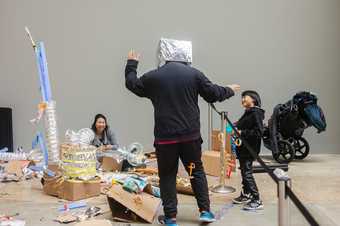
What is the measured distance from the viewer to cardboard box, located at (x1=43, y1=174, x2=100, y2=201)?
4090 millimetres

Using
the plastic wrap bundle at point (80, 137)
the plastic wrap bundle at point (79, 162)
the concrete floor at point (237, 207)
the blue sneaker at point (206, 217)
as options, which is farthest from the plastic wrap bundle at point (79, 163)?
the blue sneaker at point (206, 217)

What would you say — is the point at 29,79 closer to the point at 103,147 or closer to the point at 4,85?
the point at 4,85

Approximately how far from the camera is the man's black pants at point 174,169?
10.7 ft

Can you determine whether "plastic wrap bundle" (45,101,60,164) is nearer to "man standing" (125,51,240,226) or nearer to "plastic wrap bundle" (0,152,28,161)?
"plastic wrap bundle" (0,152,28,161)

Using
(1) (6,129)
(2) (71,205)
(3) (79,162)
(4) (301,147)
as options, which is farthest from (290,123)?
(1) (6,129)

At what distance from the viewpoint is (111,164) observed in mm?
5312

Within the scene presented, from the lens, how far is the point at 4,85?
22.9 ft

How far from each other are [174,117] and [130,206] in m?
0.80

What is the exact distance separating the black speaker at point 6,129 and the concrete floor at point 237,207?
2170 millimetres

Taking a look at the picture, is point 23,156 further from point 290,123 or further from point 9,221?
point 290,123

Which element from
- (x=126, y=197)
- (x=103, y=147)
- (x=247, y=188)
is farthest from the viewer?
(x=103, y=147)

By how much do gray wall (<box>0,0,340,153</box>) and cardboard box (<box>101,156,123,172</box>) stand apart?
165 cm

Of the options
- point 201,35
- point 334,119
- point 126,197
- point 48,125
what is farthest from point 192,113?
point 334,119

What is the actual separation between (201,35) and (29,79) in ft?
8.97
